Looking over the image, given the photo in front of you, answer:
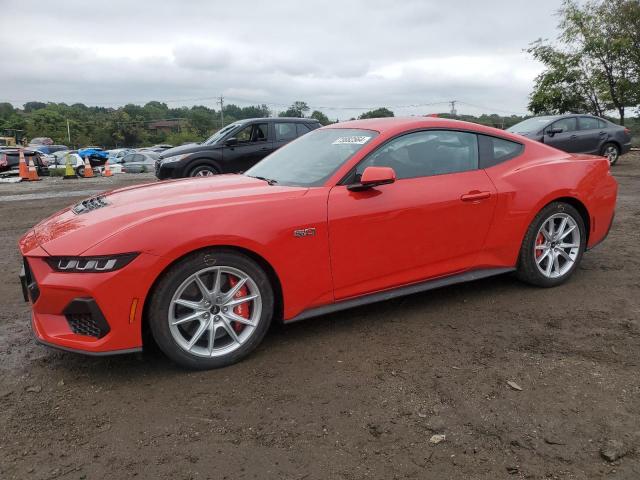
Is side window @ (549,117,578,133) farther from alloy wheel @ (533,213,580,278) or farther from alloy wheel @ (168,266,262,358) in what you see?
alloy wheel @ (168,266,262,358)

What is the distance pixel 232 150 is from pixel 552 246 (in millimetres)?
8000

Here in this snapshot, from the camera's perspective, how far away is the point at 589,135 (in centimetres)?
1356

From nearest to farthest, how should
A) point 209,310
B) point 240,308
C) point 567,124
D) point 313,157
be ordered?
1. point 209,310
2. point 240,308
3. point 313,157
4. point 567,124

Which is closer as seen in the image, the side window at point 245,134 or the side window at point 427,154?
the side window at point 427,154

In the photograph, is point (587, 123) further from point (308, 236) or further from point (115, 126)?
point (115, 126)

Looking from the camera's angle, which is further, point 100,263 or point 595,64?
point 595,64

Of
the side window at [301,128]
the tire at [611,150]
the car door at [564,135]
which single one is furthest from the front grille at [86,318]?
the tire at [611,150]

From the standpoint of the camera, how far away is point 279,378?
113 inches

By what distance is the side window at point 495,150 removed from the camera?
12.9 ft

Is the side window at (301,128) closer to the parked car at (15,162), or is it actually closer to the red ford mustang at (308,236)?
the red ford mustang at (308,236)

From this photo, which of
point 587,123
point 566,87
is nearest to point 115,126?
point 566,87

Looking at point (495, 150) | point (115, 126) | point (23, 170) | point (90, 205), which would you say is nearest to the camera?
point (90, 205)

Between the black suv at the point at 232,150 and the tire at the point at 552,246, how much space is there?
754 centimetres

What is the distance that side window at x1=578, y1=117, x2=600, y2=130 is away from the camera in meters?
13.5
